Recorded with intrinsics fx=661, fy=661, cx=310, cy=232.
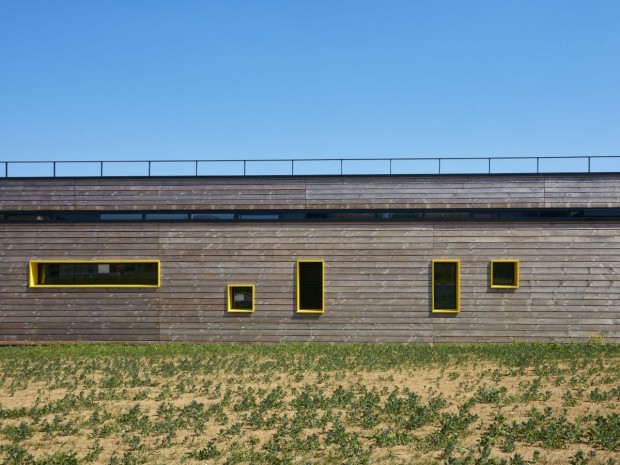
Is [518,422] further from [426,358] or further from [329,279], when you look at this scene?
[329,279]

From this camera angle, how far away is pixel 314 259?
2073 cm

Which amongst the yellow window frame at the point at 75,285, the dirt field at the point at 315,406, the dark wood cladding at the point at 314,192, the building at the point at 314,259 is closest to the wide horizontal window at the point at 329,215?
the building at the point at 314,259

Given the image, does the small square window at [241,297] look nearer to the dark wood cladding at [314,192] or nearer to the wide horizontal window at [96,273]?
the wide horizontal window at [96,273]

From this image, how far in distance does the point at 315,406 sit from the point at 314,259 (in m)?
8.66

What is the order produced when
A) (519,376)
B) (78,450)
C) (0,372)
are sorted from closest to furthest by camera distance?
(78,450)
(519,376)
(0,372)

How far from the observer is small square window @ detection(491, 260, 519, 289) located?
2044 cm

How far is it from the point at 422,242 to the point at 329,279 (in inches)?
123

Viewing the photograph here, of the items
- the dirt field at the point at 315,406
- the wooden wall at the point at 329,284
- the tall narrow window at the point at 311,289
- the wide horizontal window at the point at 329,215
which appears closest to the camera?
the dirt field at the point at 315,406

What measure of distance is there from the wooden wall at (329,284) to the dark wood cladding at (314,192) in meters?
0.69

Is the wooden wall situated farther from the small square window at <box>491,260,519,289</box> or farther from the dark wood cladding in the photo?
the dark wood cladding

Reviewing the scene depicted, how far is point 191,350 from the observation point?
64.3ft

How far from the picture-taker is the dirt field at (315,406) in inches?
383

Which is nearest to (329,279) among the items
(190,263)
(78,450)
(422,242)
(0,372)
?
(422,242)

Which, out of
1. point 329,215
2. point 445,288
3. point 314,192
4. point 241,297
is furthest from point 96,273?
point 445,288
